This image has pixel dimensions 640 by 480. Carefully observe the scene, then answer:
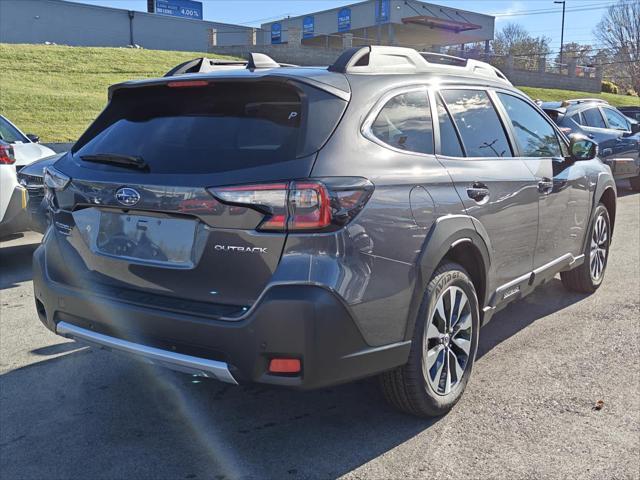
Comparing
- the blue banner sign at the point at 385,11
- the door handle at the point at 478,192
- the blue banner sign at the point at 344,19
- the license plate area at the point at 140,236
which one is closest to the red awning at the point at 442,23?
the blue banner sign at the point at 385,11

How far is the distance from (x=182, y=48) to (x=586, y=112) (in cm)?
4448

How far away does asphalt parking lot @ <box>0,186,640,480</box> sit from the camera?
10.5 feet

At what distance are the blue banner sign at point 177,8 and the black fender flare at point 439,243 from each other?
6832 centimetres

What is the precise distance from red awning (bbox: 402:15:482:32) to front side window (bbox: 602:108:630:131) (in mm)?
37794

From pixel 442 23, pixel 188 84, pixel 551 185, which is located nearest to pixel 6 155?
pixel 188 84

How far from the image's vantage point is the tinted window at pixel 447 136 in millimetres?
3807

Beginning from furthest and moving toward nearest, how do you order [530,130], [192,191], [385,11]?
[385,11] → [530,130] → [192,191]

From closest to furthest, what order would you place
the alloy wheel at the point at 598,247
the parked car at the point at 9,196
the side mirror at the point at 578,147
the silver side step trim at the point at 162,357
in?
the silver side step trim at the point at 162,357
the side mirror at the point at 578,147
the alloy wheel at the point at 598,247
the parked car at the point at 9,196

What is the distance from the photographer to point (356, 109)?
3225 millimetres

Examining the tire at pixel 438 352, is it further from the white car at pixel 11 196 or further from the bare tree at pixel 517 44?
the bare tree at pixel 517 44

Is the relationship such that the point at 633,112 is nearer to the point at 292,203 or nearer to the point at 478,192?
the point at 478,192

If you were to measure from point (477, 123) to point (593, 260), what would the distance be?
2.46 meters

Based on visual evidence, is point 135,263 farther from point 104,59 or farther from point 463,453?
point 104,59

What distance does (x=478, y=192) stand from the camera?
3.85m
